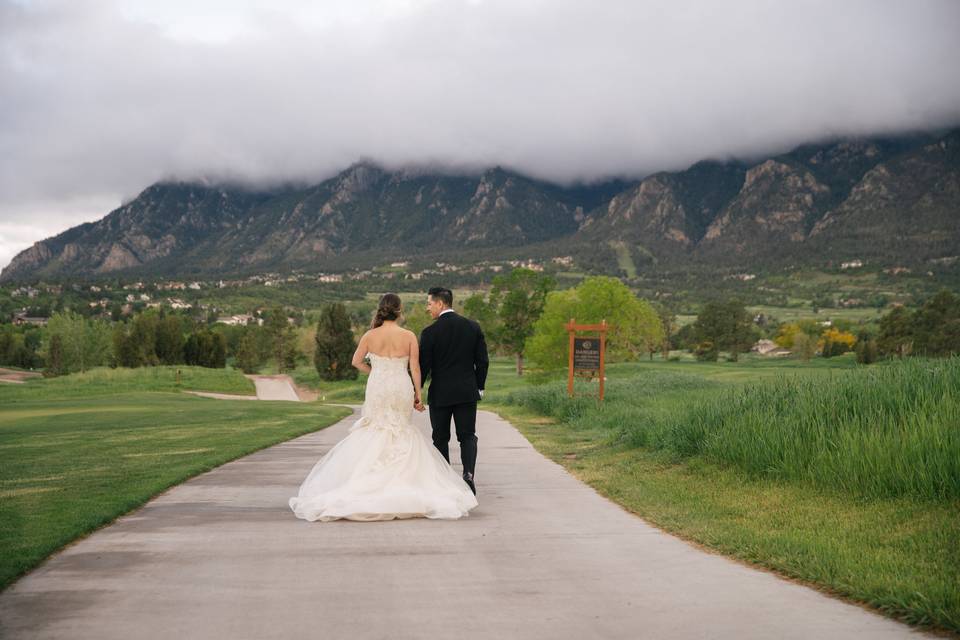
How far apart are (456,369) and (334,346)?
242 feet

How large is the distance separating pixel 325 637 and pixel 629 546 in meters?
3.37

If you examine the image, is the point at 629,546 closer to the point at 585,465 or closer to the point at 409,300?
the point at 585,465

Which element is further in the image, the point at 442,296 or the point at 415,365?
the point at 442,296

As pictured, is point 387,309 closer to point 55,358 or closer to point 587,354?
point 587,354

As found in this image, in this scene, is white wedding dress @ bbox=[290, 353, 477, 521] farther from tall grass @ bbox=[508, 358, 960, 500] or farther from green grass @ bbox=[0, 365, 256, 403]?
green grass @ bbox=[0, 365, 256, 403]

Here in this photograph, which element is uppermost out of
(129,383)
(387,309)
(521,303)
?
(521,303)

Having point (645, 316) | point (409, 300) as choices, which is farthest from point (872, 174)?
point (645, 316)

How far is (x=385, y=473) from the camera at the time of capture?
354 inches

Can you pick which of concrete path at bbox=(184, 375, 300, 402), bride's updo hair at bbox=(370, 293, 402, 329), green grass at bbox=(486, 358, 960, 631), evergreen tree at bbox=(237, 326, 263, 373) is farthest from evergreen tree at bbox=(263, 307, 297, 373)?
bride's updo hair at bbox=(370, 293, 402, 329)

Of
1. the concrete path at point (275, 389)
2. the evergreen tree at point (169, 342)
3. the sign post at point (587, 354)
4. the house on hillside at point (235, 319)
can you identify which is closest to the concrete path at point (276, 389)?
the concrete path at point (275, 389)

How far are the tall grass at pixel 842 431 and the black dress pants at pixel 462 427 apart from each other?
3.67m

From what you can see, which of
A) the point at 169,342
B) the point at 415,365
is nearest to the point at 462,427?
the point at 415,365

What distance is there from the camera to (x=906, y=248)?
15900cm

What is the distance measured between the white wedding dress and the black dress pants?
48cm
